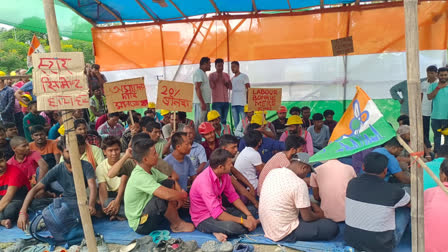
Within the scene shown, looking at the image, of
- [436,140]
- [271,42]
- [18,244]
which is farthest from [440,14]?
[18,244]

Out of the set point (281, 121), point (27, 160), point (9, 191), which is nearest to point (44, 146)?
point (27, 160)

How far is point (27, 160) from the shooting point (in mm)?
4430

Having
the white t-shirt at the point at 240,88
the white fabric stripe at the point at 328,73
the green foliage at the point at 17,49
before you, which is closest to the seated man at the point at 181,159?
the white t-shirt at the point at 240,88

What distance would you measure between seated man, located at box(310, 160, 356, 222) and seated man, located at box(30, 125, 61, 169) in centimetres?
380

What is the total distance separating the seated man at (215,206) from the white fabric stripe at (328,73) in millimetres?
5116

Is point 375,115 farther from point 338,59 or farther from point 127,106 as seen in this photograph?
point 338,59

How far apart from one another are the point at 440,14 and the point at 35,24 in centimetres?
950

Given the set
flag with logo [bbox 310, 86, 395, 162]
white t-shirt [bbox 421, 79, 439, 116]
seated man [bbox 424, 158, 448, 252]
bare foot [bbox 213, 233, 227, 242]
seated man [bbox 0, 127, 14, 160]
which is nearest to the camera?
flag with logo [bbox 310, 86, 395, 162]

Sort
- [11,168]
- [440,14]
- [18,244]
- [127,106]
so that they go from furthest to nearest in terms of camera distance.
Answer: [440,14] → [127,106] → [11,168] → [18,244]

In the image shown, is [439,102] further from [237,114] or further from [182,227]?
[182,227]

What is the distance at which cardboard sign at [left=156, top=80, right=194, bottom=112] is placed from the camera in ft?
16.1

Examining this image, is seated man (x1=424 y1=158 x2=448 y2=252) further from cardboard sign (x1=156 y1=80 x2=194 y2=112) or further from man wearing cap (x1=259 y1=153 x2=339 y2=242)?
cardboard sign (x1=156 y1=80 x2=194 y2=112)

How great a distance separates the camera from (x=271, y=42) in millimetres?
8109

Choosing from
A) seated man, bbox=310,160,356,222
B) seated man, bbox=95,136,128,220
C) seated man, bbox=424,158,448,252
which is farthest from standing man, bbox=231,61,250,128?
seated man, bbox=424,158,448,252
